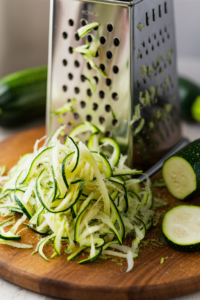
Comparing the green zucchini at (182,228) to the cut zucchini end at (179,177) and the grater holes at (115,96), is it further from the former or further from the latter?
the grater holes at (115,96)

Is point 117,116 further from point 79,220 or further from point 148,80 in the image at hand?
point 79,220

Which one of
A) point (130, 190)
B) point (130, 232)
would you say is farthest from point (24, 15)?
point (130, 232)

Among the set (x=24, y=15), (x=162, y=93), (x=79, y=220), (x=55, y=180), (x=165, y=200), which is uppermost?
(x=24, y=15)

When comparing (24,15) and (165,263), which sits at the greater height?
(24,15)

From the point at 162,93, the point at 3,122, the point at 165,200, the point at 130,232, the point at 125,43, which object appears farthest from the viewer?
the point at 3,122

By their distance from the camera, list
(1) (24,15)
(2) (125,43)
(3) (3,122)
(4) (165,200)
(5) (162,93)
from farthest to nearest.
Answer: (1) (24,15)
(3) (3,122)
(5) (162,93)
(4) (165,200)
(2) (125,43)

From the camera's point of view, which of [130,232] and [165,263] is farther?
[130,232]

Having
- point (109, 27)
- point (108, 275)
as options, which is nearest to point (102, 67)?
point (109, 27)

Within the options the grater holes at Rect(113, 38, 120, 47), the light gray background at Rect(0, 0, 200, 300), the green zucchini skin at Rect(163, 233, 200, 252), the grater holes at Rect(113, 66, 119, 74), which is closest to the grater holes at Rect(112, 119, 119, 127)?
the grater holes at Rect(113, 66, 119, 74)
